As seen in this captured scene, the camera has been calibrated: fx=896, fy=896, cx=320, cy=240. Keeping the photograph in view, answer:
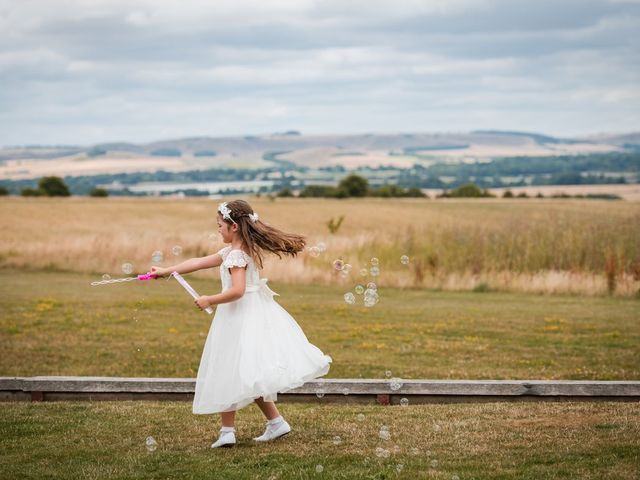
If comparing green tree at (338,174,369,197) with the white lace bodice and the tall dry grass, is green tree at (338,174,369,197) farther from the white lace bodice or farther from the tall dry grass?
the white lace bodice

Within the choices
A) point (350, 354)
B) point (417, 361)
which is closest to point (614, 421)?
point (417, 361)

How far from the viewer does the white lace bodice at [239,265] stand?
7.91m

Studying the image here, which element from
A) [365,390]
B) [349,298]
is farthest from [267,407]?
[365,390]

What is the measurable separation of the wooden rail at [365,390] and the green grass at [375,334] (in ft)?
3.72

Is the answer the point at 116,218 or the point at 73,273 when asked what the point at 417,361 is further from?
the point at 116,218

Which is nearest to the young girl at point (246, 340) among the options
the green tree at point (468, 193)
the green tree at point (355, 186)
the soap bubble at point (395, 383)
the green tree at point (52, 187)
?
the soap bubble at point (395, 383)

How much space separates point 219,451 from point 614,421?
3.74 meters

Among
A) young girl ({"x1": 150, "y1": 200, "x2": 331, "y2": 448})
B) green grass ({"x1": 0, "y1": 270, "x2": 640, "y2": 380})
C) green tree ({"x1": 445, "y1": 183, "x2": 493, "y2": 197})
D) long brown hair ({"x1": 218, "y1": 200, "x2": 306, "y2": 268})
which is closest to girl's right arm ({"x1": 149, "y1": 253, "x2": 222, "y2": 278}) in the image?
young girl ({"x1": 150, "y1": 200, "x2": 331, "y2": 448})

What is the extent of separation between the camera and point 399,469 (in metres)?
6.93

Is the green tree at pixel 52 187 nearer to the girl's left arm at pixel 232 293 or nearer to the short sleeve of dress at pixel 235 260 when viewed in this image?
the short sleeve of dress at pixel 235 260

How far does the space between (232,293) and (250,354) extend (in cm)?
55

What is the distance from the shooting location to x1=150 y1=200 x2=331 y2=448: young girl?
768 centimetres

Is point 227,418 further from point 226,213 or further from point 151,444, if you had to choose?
point 226,213

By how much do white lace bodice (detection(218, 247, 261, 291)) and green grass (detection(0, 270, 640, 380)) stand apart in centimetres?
213
